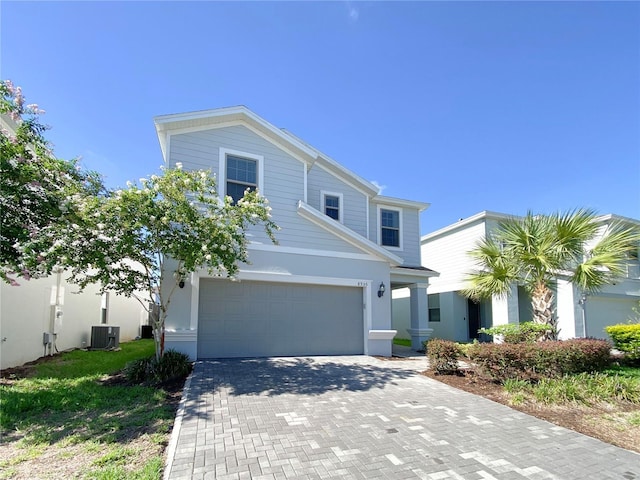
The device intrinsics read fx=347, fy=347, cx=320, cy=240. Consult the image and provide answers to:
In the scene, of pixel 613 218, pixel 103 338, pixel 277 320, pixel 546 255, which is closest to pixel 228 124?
pixel 277 320

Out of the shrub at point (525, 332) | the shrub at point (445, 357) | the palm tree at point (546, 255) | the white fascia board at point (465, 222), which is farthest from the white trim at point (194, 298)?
the white fascia board at point (465, 222)

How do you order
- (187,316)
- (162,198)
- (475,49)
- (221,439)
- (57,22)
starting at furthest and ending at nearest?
(475,49) → (187,316) → (57,22) → (162,198) → (221,439)

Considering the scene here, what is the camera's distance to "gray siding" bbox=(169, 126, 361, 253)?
1063 centimetres

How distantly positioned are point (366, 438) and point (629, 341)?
12173 millimetres

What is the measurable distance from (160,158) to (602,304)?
2140 cm

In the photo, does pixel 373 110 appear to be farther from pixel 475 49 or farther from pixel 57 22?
pixel 57 22

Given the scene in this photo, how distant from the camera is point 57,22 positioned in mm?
8266

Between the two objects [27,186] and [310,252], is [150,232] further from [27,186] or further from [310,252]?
[310,252]

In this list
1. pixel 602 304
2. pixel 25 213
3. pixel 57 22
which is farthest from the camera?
pixel 602 304

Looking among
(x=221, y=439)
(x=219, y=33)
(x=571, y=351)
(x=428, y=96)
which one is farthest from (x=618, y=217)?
(x=221, y=439)

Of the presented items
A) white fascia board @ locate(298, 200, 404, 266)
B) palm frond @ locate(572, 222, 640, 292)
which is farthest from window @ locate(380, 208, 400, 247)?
palm frond @ locate(572, 222, 640, 292)

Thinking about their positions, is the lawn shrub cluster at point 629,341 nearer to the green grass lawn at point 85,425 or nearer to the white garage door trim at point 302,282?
the white garage door trim at point 302,282

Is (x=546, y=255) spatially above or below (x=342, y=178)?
below

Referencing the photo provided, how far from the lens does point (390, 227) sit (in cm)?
1518
